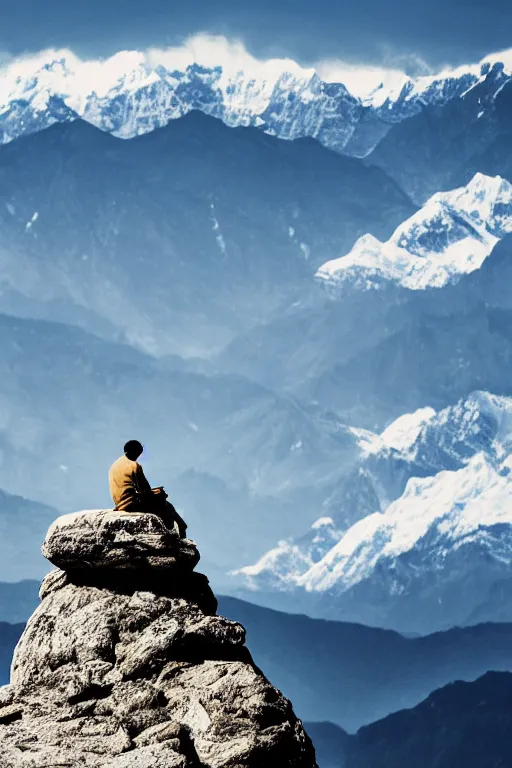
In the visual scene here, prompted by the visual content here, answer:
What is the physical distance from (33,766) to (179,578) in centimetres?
529

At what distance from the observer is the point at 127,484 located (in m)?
25.0

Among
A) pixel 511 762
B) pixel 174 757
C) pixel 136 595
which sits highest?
pixel 511 762

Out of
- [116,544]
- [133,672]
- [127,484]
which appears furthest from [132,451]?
[133,672]

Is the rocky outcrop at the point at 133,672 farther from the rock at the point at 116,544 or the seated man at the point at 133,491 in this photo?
the seated man at the point at 133,491

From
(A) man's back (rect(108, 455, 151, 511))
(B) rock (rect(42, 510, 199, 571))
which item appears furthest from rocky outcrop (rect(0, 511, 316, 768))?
(A) man's back (rect(108, 455, 151, 511))

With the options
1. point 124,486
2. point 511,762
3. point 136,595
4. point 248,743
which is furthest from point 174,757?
point 511,762

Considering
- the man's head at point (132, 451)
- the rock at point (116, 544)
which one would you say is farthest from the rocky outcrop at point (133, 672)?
the man's head at point (132, 451)

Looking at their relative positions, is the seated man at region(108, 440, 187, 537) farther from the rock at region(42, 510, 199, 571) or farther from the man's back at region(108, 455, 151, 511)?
the rock at region(42, 510, 199, 571)

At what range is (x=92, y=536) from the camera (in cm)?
2394

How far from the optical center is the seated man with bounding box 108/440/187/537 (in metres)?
24.9

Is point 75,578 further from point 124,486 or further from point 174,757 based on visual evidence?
point 174,757

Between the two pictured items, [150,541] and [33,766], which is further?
[150,541]

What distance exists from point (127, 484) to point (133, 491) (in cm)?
17

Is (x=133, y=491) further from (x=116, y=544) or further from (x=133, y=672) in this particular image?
(x=133, y=672)
